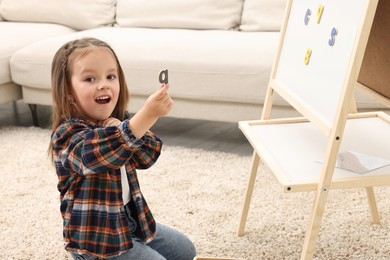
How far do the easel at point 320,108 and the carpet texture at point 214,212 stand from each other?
20 cm

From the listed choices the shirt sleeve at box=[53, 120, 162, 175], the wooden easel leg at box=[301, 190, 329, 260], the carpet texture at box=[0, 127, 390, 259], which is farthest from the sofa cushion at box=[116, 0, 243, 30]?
the wooden easel leg at box=[301, 190, 329, 260]

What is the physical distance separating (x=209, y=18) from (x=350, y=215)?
144cm

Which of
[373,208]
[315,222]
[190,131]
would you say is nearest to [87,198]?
[315,222]

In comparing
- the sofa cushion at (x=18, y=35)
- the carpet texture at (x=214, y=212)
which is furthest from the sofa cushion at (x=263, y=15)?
the sofa cushion at (x=18, y=35)

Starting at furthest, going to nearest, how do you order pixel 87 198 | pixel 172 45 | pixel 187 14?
pixel 187 14 < pixel 172 45 < pixel 87 198

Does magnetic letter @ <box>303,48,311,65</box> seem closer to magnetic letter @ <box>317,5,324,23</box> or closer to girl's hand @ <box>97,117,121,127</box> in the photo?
magnetic letter @ <box>317,5,324,23</box>

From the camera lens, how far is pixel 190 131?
298 cm

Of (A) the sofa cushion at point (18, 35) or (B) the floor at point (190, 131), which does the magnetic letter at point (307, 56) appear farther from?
(A) the sofa cushion at point (18, 35)

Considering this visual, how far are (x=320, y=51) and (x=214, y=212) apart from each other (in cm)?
82

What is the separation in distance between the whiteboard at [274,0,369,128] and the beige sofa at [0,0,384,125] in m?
0.87

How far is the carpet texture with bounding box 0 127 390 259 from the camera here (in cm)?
177

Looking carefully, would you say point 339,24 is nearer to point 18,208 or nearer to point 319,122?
point 319,122

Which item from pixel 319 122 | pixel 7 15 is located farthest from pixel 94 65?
pixel 7 15

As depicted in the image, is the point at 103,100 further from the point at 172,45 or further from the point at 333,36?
the point at 172,45
